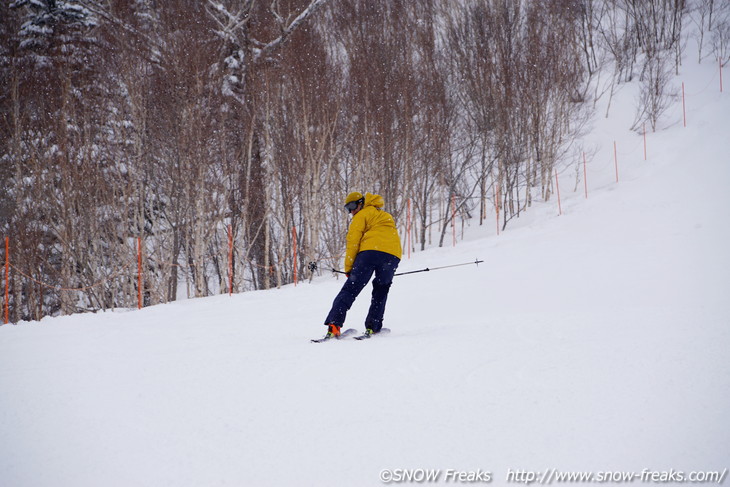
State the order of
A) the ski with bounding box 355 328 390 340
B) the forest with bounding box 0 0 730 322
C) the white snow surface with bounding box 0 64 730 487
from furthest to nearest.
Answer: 1. the forest with bounding box 0 0 730 322
2. the ski with bounding box 355 328 390 340
3. the white snow surface with bounding box 0 64 730 487

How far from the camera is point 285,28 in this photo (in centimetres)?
1755

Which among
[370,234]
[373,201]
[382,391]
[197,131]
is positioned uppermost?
[197,131]

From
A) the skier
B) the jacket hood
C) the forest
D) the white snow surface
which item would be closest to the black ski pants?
the skier

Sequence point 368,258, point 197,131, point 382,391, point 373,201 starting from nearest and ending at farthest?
point 382,391
point 368,258
point 373,201
point 197,131

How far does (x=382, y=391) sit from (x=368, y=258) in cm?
245

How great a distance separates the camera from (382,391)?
3.38m

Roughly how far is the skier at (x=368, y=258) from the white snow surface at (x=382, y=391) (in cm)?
52

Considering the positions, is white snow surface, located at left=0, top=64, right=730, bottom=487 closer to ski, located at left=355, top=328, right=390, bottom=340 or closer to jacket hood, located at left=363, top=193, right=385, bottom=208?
ski, located at left=355, top=328, right=390, bottom=340

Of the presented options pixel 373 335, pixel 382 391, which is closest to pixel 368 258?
pixel 373 335

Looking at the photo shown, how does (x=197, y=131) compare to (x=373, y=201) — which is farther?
(x=197, y=131)

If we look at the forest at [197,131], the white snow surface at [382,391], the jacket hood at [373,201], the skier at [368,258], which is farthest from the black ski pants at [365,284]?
the forest at [197,131]

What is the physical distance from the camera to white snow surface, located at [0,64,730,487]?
2449mm

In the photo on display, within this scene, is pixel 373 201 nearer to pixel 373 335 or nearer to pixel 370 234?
pixel 370 234

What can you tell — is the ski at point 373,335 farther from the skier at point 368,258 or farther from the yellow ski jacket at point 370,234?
the yellow ski jacket at point 370,234
